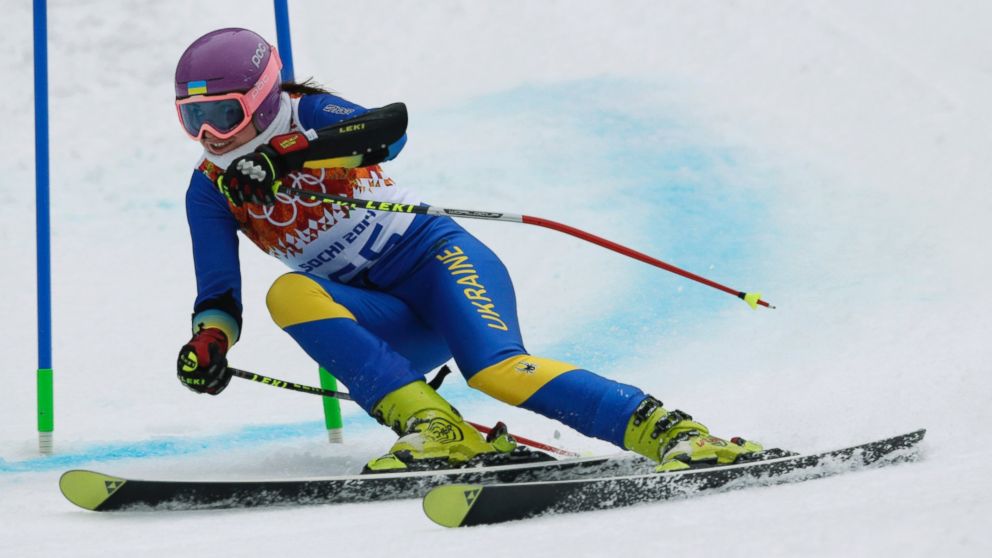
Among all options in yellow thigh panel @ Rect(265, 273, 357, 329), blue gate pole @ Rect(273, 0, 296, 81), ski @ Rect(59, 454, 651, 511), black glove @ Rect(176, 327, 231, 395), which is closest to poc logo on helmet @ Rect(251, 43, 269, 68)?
yellow thigh panel @ Rect(265, 273, 357, 329)

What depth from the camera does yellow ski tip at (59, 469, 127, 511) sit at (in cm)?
259

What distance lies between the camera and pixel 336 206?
3.08m

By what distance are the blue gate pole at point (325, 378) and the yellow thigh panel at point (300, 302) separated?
2.63 feet

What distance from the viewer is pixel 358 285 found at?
10.5 feet

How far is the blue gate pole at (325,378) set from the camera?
3.78m

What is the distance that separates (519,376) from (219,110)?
955 mm

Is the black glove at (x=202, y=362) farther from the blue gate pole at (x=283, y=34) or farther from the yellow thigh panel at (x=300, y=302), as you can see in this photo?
the blue gate pole at (x=283, y=34)

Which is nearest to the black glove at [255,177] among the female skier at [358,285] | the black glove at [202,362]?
the female skier at [358,285]

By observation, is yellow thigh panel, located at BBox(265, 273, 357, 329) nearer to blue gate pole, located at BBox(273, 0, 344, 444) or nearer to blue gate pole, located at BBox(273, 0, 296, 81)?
blue gate pole, located at BBox(273, 0, 344, 444)

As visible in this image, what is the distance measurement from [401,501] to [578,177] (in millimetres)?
4145

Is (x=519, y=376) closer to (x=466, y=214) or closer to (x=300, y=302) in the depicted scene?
(x=466, y=214)

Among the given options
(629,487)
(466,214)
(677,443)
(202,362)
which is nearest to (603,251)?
(466,214)

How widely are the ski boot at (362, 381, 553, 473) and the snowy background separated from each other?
0.47 ft

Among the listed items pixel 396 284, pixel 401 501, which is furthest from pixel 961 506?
pixel 396 284
